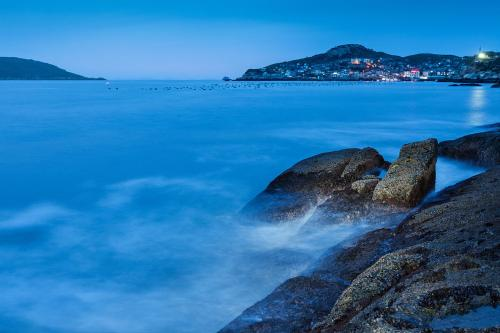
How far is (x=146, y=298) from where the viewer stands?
8.45 m

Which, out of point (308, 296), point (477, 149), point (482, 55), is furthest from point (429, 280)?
point (482, 55)

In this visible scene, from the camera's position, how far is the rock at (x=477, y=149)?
1480 cm

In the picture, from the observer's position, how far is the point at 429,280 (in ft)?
16.5

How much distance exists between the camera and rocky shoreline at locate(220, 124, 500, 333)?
15.2ft

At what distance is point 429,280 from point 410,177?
19.4 feet

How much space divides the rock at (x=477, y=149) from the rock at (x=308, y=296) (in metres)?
8.99

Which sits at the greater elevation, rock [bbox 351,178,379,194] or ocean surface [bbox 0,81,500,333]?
rock [bbox 351,178,379,194]

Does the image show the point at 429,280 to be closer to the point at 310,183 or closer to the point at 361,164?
the point at 310,183

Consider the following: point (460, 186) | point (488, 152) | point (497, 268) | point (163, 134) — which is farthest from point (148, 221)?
point (163, 134)

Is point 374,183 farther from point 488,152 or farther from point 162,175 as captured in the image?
point 162,175

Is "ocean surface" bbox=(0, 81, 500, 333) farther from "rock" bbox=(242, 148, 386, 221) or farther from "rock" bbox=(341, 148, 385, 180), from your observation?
"rock" bbox=(341, 148, 385, 180)

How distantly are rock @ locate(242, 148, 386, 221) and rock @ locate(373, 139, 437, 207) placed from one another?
3.89 ft

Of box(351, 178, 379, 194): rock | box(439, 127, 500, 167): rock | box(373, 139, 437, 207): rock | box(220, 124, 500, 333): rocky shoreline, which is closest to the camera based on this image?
box(220, 124, 500, 333): rocky shoreline

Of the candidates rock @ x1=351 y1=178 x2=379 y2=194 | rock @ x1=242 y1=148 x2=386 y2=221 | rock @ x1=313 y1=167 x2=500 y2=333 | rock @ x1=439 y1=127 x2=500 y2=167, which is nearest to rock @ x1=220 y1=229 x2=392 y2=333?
rock @ x1=313 y1=167 x2=500 y2=333
